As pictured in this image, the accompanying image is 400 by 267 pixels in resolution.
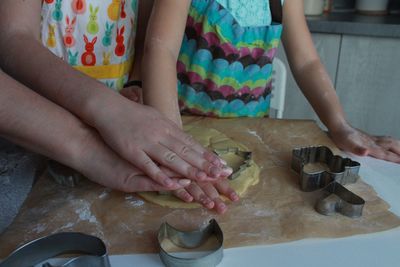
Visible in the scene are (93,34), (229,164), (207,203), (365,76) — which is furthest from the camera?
(365,76)

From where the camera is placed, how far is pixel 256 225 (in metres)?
0.62

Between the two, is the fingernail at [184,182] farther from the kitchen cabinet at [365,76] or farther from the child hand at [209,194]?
the kitchen cabinet at [365,76]

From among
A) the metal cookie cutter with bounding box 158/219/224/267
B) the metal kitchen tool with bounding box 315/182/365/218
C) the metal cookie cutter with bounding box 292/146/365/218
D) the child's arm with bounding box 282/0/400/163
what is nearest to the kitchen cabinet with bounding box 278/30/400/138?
the child's arm with bounding box 282/0/400/163

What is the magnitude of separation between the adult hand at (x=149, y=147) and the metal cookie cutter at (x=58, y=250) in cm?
15

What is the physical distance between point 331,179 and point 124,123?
360 millimetres

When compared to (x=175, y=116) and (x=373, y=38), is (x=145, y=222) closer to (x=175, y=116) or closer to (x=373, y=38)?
(x=175, y=116)

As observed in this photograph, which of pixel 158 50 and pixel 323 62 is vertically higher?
pixel 158 50

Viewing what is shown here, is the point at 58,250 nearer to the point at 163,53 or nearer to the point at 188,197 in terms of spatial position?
the point at 188,197

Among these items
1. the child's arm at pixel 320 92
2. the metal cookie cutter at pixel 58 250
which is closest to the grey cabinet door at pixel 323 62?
the child's arm at pixel 320 92

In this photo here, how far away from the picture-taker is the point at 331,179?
70 centimetres

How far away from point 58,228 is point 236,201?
0.28 metres

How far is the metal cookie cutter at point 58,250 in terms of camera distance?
0.50m

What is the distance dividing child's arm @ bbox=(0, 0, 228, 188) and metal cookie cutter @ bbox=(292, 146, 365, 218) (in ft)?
0.56

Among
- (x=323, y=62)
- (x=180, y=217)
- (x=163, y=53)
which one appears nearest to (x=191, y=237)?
(x=180, y=217)
